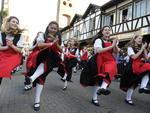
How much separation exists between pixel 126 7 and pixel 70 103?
2118cm

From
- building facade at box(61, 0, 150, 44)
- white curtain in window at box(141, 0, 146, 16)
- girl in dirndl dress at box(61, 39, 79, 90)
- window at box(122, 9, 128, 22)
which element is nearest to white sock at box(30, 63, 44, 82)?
girl in dirndl dress at box(61, 39, 79, 90)

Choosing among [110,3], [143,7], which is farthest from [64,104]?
[110,3]

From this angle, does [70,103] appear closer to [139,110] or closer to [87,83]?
[87,83]

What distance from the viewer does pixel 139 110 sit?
703 centimetres

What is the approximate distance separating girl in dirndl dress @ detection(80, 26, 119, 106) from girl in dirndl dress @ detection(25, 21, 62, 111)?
3.51ft

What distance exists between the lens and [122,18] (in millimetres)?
27781

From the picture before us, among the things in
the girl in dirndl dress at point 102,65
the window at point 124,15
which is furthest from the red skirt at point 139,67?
the window at point 124,15

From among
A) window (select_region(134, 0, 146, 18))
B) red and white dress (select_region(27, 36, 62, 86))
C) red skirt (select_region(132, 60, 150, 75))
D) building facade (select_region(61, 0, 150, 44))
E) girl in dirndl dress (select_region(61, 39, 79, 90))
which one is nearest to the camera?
red and white dress (select_region(27, 36, 62, 86))

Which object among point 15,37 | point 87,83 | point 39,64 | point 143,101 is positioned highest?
point 15,37

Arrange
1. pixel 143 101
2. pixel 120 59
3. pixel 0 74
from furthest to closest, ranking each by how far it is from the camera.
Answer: pixel 120 59 < pixel 143 101 < pixel 0 74

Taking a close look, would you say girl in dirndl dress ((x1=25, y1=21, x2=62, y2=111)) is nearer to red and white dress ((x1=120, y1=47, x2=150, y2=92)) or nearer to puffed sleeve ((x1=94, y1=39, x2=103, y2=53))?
puffed sleeve ((x1=94, y1=39, x2=103, y2=53))

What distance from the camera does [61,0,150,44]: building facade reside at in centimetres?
2345

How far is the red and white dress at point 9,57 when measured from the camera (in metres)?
5.84

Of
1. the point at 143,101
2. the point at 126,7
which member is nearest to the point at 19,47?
the point at 143,101
